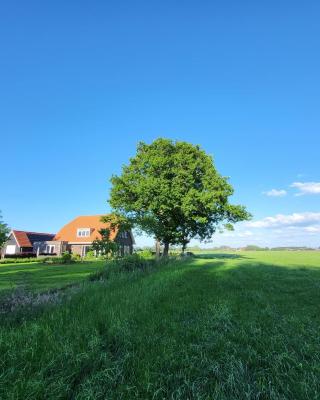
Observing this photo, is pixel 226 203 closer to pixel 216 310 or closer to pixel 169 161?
pixel 169 161

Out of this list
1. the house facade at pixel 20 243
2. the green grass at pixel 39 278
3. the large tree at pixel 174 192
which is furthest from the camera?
the house facade at pixel 20 243

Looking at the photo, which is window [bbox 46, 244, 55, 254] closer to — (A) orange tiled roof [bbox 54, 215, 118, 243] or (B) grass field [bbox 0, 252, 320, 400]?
(A) orange tiled roof [bbox 54, 215, 118, 243]

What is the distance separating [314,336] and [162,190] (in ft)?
110

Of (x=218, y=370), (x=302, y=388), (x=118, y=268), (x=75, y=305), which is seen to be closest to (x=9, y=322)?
(x=75, y=305)

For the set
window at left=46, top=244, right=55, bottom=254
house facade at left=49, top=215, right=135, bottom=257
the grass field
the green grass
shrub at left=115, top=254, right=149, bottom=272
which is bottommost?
the grass field

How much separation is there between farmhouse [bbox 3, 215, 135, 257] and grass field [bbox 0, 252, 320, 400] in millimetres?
52160

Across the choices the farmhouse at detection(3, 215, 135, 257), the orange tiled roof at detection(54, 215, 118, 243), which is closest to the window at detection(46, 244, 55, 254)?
the farmhouse at detection(3, 215, 135, 257)

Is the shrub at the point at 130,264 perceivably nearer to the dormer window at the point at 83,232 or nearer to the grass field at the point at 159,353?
the grass field at the point at 159,353

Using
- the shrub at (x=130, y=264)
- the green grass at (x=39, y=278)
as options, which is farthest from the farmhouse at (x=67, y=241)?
the shrub at (x=130, y=264)

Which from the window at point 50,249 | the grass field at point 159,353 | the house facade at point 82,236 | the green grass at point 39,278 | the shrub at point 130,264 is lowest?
the grass field at point 159,353

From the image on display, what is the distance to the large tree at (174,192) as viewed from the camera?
4009 cm

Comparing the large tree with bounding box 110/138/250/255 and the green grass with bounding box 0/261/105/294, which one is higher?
the large tree with bounding box 110/138/250/255

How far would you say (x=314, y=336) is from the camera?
6.19 meters

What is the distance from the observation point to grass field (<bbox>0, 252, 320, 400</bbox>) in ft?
13.5
